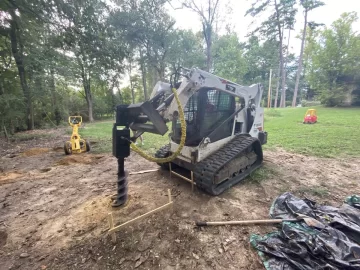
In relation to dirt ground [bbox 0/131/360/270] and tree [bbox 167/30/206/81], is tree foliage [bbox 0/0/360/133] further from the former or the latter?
dirt ground [bbox 0/131/360/270]

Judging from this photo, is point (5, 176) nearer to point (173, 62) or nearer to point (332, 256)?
point (332, 256)

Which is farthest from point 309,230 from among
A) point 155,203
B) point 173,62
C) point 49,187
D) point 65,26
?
point 173,62

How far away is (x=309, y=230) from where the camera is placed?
6.97 ft

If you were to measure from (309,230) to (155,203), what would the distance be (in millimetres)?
2078

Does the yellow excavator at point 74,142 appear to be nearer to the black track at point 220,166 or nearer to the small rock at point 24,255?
the black track at point 220,166

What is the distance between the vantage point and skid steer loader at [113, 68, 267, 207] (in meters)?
2.52

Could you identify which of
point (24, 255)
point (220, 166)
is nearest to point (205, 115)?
point (220, 166)

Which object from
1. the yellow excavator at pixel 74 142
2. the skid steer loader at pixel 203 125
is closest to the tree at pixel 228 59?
the yellow excavator at pixel 74 142

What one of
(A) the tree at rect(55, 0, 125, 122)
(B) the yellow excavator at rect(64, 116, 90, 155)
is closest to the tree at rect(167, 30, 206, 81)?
(A) the tree at rect(55, 0, 125, 122)

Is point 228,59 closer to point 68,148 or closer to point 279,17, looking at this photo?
point 279,17

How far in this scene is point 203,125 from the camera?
344cm

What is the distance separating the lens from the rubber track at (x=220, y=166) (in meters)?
2.97

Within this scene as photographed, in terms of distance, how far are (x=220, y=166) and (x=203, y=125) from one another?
33.5 inches

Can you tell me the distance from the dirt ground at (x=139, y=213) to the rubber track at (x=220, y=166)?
0.16 m
